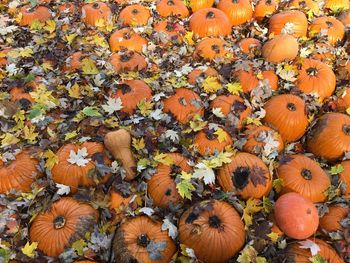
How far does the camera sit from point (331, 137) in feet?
15.1

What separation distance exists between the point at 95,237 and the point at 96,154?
0.97 m

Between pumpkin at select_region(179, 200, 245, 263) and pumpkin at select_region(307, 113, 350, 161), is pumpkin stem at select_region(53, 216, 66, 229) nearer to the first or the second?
pumpkin at select_region(179, 200, 245, 263)

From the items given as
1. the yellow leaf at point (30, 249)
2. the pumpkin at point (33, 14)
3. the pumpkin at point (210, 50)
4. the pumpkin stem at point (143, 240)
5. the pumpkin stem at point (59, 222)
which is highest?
the pumpkin at point (33, 14)

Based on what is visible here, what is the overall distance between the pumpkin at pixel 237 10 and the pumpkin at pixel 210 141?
2.95 m

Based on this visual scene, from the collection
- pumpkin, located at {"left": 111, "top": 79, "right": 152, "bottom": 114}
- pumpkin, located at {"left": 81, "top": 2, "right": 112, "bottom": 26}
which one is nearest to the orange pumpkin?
pumpkin, located at {"left": 111, "top": 79, "right": 152, "bottom": 114}

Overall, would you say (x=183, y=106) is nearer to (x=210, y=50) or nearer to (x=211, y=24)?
(x=210, y=50)

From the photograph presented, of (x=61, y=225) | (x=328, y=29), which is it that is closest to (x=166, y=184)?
(x=61, y=225)

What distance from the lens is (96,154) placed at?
4.12m

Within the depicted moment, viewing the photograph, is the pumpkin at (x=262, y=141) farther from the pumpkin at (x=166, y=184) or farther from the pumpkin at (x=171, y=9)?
the pumpkin at (x=171, y=9)

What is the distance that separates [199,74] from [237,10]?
1991 mm

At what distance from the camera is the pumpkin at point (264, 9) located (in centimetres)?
664

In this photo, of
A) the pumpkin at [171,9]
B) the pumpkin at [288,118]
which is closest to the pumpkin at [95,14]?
the pumpkin at [171,9]

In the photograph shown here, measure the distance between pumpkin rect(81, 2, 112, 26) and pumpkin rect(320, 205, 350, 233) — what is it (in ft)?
15.4

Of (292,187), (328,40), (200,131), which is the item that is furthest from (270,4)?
(292,187)
